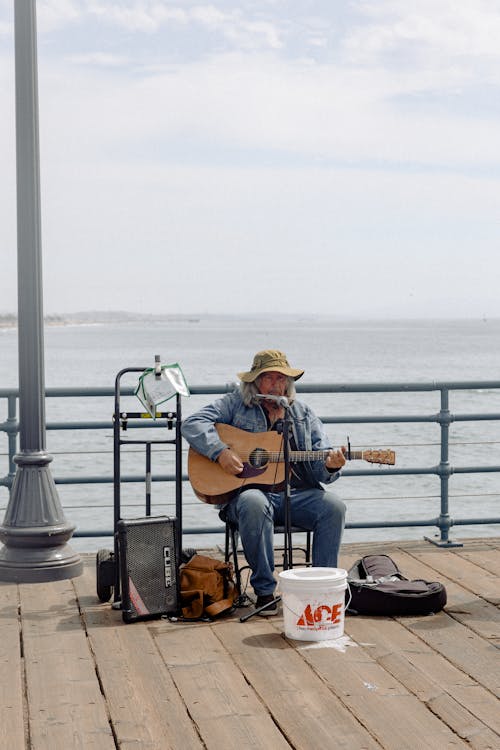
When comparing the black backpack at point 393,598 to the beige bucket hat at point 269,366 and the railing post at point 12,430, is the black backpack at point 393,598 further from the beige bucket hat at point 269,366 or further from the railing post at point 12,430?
the railing post at point 12,430

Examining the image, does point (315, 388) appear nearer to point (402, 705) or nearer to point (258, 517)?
point (258, 517)

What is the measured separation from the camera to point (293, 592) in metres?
4.57

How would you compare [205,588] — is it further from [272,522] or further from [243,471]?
[243,471]

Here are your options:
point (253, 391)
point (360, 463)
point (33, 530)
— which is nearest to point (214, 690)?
point (253, 391)

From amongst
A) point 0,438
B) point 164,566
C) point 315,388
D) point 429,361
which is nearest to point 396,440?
point 0,438

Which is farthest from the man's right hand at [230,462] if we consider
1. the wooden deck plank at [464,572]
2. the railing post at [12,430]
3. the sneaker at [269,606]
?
the railing post at [12,430]

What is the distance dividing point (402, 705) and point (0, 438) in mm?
Result: 23700

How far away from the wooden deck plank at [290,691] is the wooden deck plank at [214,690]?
0.12ft

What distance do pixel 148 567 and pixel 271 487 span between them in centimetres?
72

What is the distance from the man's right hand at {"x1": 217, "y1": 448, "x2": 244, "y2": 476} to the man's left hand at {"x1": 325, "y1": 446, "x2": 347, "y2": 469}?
0.41m

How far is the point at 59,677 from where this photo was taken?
413 centimetres

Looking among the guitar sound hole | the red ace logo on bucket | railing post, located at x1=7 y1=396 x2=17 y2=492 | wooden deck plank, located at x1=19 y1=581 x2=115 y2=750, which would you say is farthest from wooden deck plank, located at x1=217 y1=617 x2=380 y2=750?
railing post, located at x1=7 y1=396 x2=17 y2=492

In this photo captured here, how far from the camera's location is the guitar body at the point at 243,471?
17.4ft

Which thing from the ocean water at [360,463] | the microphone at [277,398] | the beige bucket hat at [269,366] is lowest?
the ocean water at [360,463]
